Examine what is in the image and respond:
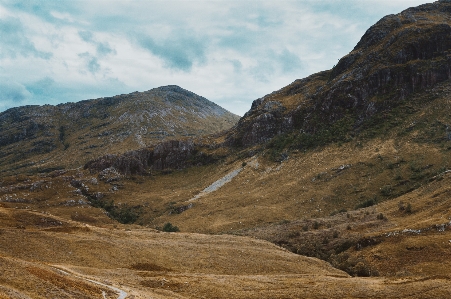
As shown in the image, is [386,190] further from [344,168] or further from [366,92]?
[366,92]

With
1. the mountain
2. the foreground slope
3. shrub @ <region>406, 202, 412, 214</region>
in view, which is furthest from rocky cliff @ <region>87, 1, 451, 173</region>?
the foreground slope

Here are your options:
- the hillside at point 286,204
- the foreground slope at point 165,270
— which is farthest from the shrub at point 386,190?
the foreground slope at point 165,270

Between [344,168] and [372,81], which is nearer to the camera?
[344,168]

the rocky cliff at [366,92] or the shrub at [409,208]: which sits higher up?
the rocky cliff at [366,92]

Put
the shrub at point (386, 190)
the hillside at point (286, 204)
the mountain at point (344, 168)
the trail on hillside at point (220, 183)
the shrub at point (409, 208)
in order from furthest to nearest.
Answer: the trail on hillside at point (220, 183) < the shrub at point (386, 190) < the shrub at point (409, 208) < the mountain at point (344, 168) < the hillside at point (286, 204)

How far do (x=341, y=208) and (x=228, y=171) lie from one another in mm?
67145

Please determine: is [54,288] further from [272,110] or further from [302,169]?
[272,110]

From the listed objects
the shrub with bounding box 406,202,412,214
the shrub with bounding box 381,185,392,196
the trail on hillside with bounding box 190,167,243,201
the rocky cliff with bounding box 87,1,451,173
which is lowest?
the shrub with bounding box 406,202,412,214

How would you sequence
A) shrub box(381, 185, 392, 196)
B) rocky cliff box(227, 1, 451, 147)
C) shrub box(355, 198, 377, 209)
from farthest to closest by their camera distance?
1. rocky cliff box(227, 1, 451, 147)
2. shrub box(381, 185, 392, 196)
3. shrub box(355, 198, 377, 209)

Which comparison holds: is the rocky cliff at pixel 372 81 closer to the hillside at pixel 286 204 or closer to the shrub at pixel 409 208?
the hillside at pixel 286 204

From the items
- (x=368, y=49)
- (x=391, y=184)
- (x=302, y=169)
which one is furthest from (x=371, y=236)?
(x=368, y=49)

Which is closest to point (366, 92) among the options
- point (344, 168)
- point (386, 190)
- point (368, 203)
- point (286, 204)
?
point (344, 168)

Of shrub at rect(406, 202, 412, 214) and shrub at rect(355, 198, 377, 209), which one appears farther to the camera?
shrub at rect(355, 198, 377, 209)

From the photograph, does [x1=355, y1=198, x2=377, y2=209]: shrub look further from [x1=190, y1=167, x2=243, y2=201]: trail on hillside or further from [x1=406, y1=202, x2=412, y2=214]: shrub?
[x1=190, y1=167, x2=243, y2=201]: trail on hillside
